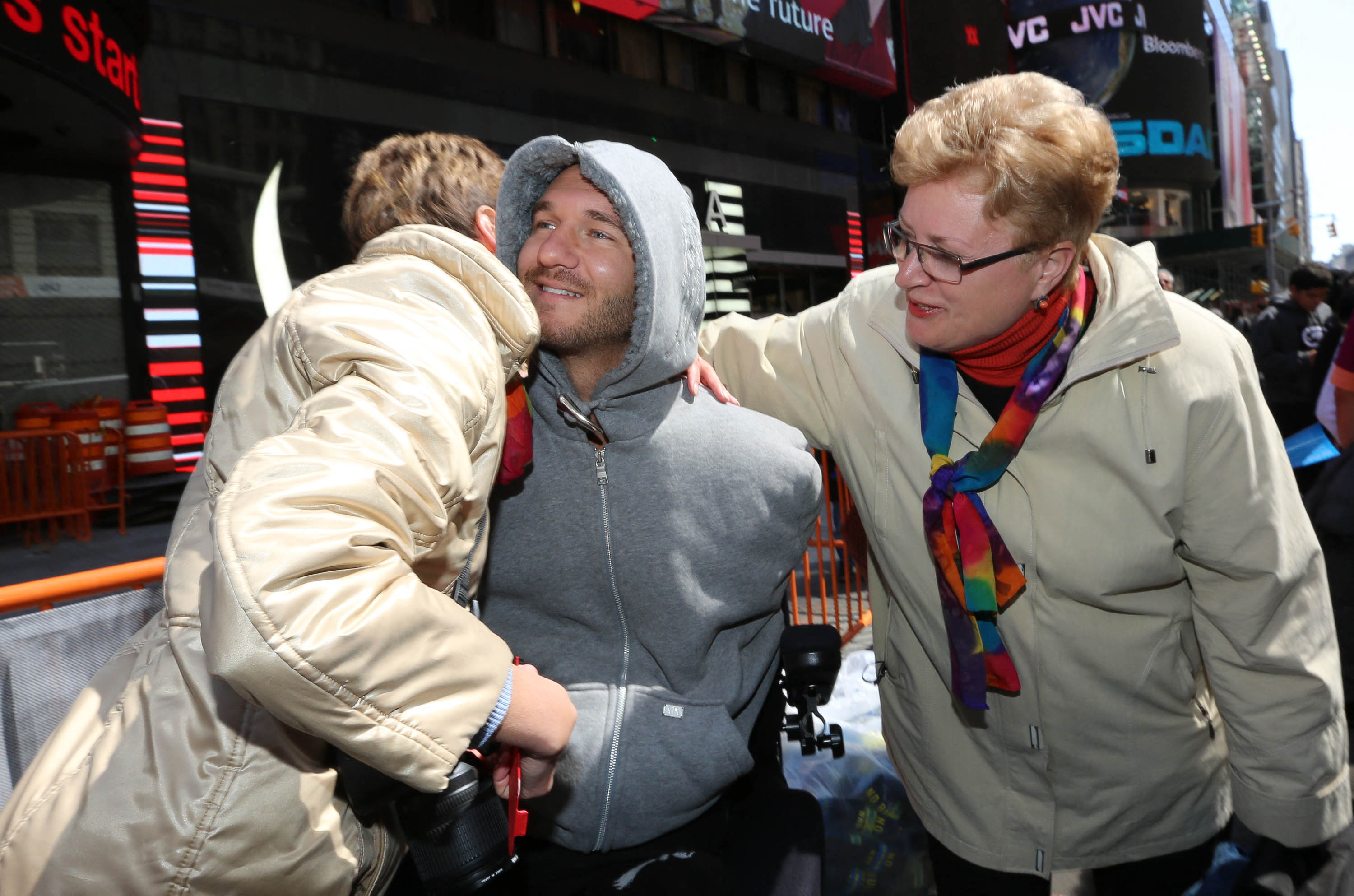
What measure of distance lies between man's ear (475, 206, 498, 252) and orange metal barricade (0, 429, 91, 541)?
692 cm

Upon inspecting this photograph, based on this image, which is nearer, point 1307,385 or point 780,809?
point 780,809

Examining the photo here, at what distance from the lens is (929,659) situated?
2416 mm

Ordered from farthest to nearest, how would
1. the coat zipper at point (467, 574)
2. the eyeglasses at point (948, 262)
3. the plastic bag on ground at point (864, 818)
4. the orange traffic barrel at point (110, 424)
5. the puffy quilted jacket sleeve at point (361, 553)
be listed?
the orange traffic barrel at point (110, 424) → the plastic bag on ground at point (864, 818) → the eyeglasses at point (948, 262) → the coat zipper at point (467, 574) → the puffy quilted jacket sleeve at point (361, 553)

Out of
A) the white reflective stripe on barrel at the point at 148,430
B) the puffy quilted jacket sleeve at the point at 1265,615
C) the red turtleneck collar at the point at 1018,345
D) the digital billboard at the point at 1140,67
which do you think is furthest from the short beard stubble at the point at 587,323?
the digital billboard at the point at 1140,67

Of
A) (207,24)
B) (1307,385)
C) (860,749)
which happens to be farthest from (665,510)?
(1307,385)

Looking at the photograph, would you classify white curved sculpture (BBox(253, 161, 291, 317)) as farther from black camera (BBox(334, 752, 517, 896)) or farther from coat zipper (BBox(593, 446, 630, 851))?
black camera (BBox(334, 752, 517, 896))

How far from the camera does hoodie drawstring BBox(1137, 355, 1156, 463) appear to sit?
1995 mm

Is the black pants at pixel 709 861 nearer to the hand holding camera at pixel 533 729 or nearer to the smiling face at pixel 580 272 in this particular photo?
the hand holding camera at pixel 533 729

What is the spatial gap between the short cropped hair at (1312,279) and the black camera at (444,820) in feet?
32.1

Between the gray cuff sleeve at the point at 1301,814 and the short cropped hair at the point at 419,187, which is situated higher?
the short cropped hair at the point at 419,187

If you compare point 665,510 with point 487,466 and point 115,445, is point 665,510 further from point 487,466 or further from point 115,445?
point 115,445

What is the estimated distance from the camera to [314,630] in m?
1.07

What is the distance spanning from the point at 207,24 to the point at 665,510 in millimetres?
7531

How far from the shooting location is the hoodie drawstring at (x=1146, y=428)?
2.00 metres
